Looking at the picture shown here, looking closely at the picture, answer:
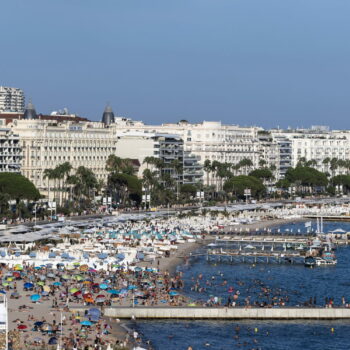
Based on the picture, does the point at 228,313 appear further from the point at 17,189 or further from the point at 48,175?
the point at 48,175

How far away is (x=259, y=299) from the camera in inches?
3538

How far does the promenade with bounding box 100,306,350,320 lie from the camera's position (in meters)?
79.9

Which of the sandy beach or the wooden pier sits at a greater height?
the wooden pier

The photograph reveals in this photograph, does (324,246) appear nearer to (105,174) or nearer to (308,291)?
(308,291)

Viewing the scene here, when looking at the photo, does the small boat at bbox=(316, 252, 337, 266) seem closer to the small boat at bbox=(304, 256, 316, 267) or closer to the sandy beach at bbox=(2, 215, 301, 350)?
the small boat at bbox=(304, 256, 316, 267)

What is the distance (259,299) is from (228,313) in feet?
32.4

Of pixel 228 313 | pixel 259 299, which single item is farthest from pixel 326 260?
pixel 228 313

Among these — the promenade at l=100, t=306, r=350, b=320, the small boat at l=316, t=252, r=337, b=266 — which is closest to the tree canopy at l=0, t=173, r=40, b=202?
the small boat at l=316, t=252, r=337, b=266

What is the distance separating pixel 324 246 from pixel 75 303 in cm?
5146

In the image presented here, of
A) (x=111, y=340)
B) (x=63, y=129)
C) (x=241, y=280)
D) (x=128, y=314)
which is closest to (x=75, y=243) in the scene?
(x=241, y=280)

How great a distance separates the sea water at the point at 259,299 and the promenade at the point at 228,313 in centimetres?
64

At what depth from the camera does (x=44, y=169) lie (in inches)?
6850

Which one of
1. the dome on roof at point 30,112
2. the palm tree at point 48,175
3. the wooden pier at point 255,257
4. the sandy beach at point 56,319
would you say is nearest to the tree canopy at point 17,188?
the palm tree at point 48,175

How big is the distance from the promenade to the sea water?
64cm
